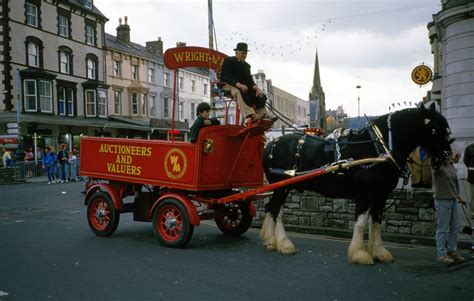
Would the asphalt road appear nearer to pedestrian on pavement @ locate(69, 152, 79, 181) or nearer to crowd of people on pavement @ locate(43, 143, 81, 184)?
crowd of people on pavement @ locate(43, 143, 81, 184)

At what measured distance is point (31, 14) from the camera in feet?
104

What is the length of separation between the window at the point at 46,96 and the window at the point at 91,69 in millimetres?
5493

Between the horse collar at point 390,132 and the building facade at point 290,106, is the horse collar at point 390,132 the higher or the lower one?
the lower one

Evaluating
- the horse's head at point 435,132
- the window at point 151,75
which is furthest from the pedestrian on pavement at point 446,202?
the window at point 151,75

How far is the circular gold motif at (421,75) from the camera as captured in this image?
18656 millimetres

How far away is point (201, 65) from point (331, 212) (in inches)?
149

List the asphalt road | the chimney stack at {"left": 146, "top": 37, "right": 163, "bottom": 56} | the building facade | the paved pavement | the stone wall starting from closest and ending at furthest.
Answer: the asphalt road, the paved pavement, the stone wall, the chimney stack at {"left": 146, "top": 37, "right": 163, "bottom": 56}, the building facade

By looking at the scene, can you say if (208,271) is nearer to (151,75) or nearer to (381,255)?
(381,255)

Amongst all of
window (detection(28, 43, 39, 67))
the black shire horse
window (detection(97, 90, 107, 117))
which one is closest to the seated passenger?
the black shire horse

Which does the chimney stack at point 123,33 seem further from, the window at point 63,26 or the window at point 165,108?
the window at point 63,26

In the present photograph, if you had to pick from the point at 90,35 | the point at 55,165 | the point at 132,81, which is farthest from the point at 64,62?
the point at 55,165

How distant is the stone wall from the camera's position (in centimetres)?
788

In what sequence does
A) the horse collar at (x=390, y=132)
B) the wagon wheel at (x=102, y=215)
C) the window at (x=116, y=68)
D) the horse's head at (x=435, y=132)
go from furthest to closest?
the window at (x=116, y=68)
the wagon wheel at (x=102, y=215)
the horse collar at (x=390, y=132)
the horse's head at (x=435, y=132)

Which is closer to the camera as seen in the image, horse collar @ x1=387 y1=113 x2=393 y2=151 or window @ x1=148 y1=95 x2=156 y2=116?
horse collar @ x1=387 y1=113 x2=393 y2=151
